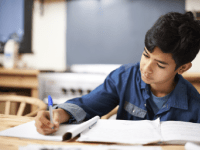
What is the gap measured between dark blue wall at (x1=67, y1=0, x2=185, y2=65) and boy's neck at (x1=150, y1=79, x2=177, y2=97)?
1163mm

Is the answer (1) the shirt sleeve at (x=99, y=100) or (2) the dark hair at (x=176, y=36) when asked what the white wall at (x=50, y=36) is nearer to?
(1) the shirt sleeve at (x=99, y=100)

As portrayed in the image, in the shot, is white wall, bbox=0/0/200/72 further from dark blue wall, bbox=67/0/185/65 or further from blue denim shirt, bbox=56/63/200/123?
blue denim shirt, bbox=56/63/200/123

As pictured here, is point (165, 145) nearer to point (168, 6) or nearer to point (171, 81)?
point (171, 81)

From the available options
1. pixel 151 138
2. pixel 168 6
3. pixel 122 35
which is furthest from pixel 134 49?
pixel 151 138

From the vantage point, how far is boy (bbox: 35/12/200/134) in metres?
0.71

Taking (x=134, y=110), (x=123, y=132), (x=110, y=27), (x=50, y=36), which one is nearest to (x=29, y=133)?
(x=123, y=132)

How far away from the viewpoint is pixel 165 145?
49 cm

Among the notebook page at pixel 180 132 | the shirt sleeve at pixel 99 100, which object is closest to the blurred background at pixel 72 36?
the shirt sleeve at pixel 99 100

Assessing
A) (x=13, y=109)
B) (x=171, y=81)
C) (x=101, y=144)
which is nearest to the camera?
(x=101, y=144)

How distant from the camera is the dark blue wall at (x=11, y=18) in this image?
237 cm

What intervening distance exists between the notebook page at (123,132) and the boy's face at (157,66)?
21cm

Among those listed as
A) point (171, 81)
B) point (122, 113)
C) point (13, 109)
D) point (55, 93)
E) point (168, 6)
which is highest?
point (168, 6)

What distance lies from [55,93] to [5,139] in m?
1.30

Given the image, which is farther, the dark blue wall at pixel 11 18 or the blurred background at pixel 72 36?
the dark blue wall at pixel 11 18
